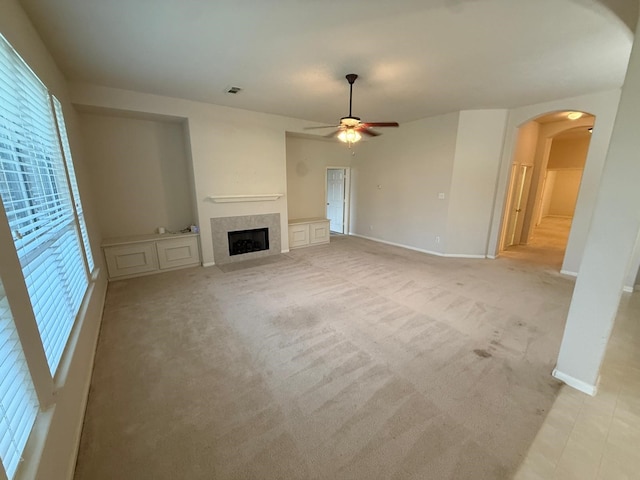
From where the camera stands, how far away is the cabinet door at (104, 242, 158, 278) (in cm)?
395

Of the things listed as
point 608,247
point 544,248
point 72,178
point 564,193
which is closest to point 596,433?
point 608,247

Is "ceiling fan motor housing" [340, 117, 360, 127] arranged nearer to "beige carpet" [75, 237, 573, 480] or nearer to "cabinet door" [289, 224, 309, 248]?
"beige carpet" [75, 237, 573, 480]

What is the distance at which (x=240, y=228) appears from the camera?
196 inches

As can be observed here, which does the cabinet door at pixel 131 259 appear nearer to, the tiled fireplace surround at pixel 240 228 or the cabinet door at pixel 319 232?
the tiled fireplace surround at pixel 240 228

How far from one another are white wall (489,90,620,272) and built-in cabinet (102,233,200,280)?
238 inches

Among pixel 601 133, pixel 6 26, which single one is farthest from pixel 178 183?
pixel 601 133

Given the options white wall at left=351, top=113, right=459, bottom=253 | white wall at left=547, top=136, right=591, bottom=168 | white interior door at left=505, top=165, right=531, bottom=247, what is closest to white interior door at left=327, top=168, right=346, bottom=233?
Answer: white wall at left=351, top=113, right=459, bottom=253

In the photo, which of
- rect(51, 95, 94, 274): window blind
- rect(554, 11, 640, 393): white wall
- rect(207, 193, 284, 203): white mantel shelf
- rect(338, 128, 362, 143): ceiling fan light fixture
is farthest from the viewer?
rect(207, 193, 284, 203): white mantel shelf

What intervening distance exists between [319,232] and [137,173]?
152 inches

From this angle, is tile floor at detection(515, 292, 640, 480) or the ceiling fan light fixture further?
the ceiling fan light fixture

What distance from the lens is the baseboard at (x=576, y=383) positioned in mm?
1900

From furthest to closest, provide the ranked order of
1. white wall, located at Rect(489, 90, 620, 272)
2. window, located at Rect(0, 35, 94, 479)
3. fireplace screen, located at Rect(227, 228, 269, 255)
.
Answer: fireplace screen, located at Rect(227, 228, 269, 255)
white wall, located at Rect(489, 90, 620, 272)
window, located at Rect(0, 35, 94, 479)

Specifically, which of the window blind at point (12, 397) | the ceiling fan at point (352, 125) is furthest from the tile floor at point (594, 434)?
the ceiling fan at point (352, 125)

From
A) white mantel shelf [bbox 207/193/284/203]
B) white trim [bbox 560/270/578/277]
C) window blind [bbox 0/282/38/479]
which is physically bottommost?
white trim [bbox 560/270/578/277]
